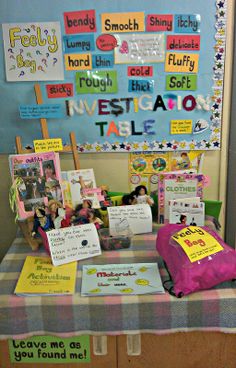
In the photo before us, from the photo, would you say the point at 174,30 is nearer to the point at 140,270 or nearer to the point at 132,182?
the point at 132,182

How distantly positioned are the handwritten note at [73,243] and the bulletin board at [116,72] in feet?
1.79

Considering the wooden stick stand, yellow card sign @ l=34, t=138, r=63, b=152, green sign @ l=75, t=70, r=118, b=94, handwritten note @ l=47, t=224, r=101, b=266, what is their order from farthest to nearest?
green sign @ l=75, t=70, r=118, b=94 → yellow card sign @ l=34, t=138, r=63, b=152 → the wooden stick stand → handwritten note @ l=47, t=224, r=101, b=266

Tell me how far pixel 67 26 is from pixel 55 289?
1.18 meters

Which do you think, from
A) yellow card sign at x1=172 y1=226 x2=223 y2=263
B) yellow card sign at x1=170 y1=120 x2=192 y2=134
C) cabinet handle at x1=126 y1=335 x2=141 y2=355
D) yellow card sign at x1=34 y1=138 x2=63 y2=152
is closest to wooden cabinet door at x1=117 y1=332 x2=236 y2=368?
cabinet handle at x1=126 y1=335 x2=141 y2=355

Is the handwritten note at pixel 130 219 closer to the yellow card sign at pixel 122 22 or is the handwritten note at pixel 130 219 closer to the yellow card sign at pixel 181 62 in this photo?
the yellow card sign at pixel 181 62

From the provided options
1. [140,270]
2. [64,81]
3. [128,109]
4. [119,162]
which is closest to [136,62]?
[128,109]

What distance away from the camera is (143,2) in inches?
66.2

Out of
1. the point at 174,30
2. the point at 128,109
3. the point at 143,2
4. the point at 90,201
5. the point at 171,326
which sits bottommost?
the point at 171,326

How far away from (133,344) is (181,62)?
1254mm

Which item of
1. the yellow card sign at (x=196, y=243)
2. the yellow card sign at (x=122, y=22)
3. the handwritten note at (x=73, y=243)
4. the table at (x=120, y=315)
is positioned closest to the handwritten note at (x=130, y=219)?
the handwritten note at (x=73, y=243)

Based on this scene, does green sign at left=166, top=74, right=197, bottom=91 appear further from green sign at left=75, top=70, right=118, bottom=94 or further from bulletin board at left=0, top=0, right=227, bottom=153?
green sign at left=75, top=70, right=118, bottom=94

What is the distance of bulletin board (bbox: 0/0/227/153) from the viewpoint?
170 cm

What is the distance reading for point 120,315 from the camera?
1.19m

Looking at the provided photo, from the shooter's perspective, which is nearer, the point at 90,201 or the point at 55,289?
the point at 55,289
